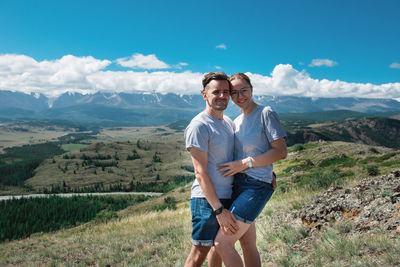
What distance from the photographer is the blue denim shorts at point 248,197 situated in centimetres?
392

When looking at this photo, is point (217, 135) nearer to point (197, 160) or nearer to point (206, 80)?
point (197, 160)

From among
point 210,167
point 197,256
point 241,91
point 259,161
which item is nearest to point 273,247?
point 197,256

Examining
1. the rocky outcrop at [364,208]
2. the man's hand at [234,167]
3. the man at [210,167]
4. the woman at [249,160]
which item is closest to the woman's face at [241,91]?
the woman at [249,160]

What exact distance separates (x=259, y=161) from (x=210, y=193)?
87 centimetres

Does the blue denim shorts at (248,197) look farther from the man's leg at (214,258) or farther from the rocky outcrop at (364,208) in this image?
the rocky outcrop at (364,208)

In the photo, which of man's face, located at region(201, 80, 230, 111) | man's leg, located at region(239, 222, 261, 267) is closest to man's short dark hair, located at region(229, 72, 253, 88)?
man's face, located at region(201, 80, 230, 111)

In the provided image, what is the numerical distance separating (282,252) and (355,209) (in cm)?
261

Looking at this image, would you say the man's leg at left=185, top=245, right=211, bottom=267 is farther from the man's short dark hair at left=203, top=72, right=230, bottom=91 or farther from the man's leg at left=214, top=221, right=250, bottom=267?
the man's short dark hair at left=203, top=72, right=230, bottom=91

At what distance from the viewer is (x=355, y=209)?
7199 mm

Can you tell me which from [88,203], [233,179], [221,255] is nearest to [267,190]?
[233,179]

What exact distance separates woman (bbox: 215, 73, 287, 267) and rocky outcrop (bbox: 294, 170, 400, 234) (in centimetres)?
356

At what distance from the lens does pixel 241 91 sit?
14.2ft

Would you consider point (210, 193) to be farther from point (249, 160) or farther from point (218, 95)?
point (218, 95)

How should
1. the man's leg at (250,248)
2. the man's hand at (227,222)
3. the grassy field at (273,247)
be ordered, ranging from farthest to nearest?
the grassy field at (273,247) → the man's leg at (250,248) → the man's hand at (227,222)
